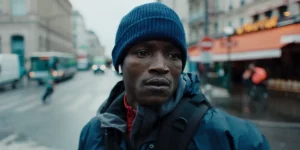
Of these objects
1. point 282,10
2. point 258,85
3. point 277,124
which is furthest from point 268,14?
point 277,124

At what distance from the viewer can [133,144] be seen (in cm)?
133

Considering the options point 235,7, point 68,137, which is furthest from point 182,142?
point 235,7

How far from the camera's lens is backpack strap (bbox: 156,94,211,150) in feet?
4.00

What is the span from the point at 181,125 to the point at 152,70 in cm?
25

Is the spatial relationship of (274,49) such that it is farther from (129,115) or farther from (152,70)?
(152,70)

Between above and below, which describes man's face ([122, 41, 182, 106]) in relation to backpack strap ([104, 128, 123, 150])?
above

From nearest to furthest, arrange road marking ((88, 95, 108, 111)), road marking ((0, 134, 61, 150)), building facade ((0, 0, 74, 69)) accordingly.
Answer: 1. building facade ((0, 0, 74, 69))
2. road marking ((0, 134, 61, 150))
3. road marking ((88, 95, 108, 111))

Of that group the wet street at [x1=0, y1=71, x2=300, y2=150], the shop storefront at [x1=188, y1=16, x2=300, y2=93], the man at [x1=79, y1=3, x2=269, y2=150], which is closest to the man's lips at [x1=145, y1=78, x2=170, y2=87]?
the man at [x1=79, y1=3, x2=269, y2=150]

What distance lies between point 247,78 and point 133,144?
10.1 meters

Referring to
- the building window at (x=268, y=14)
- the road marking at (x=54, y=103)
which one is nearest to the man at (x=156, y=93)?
the road marking at (x=54, y=103)

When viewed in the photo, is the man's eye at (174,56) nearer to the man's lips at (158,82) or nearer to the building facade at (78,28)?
the man's lips at (158,82)

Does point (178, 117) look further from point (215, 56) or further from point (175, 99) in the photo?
point (215, 56)

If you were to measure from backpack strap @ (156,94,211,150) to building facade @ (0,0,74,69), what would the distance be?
10.9 ft

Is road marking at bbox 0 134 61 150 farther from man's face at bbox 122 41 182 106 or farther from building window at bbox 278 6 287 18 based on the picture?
building window at bbox 278 6 287 18
